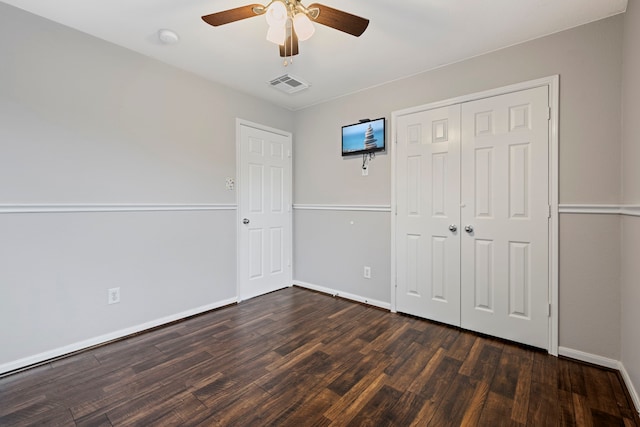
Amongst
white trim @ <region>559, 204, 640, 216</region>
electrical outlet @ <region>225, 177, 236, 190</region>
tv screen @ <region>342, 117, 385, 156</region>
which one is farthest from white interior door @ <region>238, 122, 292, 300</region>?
white trim @ <region>559, 204, 640, 216</region>

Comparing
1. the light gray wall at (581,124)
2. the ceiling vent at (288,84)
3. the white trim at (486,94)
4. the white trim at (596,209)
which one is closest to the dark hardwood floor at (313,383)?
the light gray wall at (581,124)

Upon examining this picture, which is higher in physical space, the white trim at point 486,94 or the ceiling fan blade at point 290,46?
the ceiling fan blade at point 290,46

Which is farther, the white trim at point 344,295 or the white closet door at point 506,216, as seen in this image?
the white trim at point 344,295

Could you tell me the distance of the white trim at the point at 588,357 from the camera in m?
2.00

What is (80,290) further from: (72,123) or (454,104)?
(454,104)

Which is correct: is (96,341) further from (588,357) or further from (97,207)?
(588,357)

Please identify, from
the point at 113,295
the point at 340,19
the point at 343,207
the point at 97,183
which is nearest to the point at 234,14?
the point at 340,19

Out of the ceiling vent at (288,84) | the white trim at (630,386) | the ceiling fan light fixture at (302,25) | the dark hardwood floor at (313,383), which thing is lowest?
the dark hardwood floor at (313,383)

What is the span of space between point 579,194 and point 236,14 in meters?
2.70

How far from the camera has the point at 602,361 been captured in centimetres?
203

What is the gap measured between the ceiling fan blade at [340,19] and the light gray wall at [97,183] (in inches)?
72.6

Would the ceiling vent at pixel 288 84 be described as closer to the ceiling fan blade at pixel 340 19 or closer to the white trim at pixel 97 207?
the ceiling fan blade at pixel 340 19

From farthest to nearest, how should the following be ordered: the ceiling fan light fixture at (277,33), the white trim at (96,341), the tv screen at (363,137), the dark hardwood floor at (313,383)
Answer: the tv screen at (363,137) < the white trim at (96,341) < the ceiling fan light fixture at (277,33) < the dark hardwood floor at (313,383)

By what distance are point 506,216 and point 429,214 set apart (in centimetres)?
65
